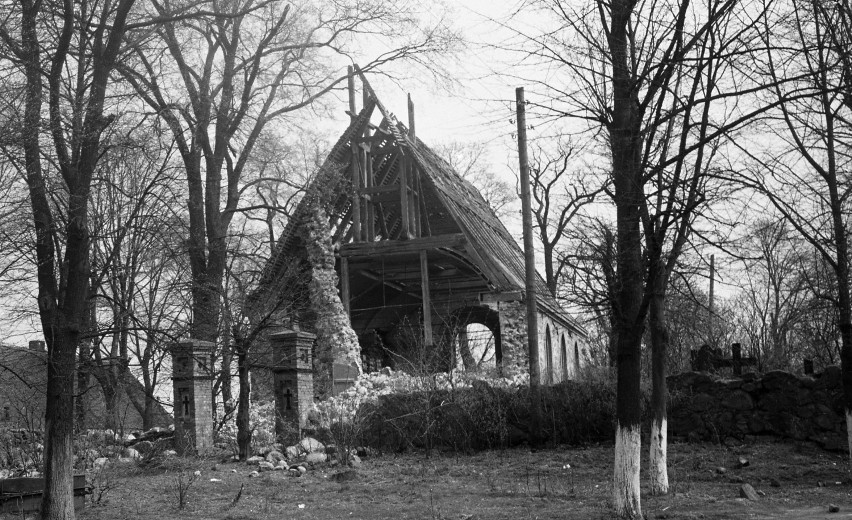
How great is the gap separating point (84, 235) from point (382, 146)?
16.5 meters

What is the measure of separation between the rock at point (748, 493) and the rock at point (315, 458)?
692 cm

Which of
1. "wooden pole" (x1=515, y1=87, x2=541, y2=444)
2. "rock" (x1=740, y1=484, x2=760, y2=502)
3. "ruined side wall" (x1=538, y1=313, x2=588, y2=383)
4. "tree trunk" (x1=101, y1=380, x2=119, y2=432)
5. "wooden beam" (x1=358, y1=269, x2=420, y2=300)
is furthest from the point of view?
"wooden beam" (x1=358, y1=269, x2=420, y2=300)

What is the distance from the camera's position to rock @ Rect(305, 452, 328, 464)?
14712 millimetres

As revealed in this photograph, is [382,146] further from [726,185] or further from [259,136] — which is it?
[726,185]

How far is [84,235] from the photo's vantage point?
9.51m

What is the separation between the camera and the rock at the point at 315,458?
48.3 ft

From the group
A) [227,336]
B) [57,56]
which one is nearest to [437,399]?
[227,336]

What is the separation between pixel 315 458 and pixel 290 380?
2.34m

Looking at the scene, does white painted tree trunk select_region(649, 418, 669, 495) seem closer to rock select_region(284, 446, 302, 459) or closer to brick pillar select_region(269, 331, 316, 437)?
rock select_region(284, 446, 302, 459)

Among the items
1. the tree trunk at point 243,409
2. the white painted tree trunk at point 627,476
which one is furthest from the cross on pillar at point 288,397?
the white painted tree trunk at point 627,476

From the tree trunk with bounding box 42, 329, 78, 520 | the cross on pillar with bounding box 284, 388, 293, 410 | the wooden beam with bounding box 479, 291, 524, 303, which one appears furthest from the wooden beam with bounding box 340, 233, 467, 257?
the tree trunk with bounding box 42, 329, 78, 520

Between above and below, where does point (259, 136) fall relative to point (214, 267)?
above

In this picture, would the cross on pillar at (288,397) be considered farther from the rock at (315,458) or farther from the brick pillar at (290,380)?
the rock at (315,458)

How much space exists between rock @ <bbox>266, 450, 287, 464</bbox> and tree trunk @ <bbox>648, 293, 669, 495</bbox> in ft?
21.3
